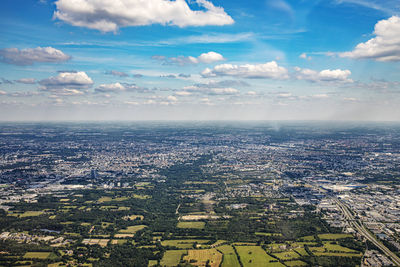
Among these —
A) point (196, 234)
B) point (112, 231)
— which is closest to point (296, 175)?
point (196, 234)

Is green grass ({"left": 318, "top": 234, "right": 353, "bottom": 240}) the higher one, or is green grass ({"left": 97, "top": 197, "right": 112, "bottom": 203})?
green grass ({"left": 97, "top": 197, "right": 112, "bottom": 203})

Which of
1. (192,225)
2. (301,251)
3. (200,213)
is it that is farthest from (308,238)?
(200,213)

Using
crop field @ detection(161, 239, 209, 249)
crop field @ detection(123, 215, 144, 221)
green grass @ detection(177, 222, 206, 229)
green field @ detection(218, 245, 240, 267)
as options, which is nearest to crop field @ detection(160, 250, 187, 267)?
crop field @ detection(161, 239, 209, 249)

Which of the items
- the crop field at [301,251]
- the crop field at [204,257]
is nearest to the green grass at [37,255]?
the crop field at [204,257]

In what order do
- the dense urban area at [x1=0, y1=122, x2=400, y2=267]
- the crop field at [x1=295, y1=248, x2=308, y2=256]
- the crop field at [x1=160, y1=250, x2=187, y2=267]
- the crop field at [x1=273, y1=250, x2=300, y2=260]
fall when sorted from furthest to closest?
1. the dense urban area at [x1=0, y1=122, x2=400, y2=267]
2. the crop field at [x1=295, y1=248, x2=308, y2=256]
3. the crop field at [x1=273, y1=250, x2=300, y2=260]
4. the crop field at [x1=160, y1=250, x2=187, y2=267]

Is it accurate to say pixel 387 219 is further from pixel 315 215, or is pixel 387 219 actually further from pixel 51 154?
pixel 51 154

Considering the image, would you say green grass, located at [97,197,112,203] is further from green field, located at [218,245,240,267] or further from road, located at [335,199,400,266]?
road, located at [335,199,400,266]
